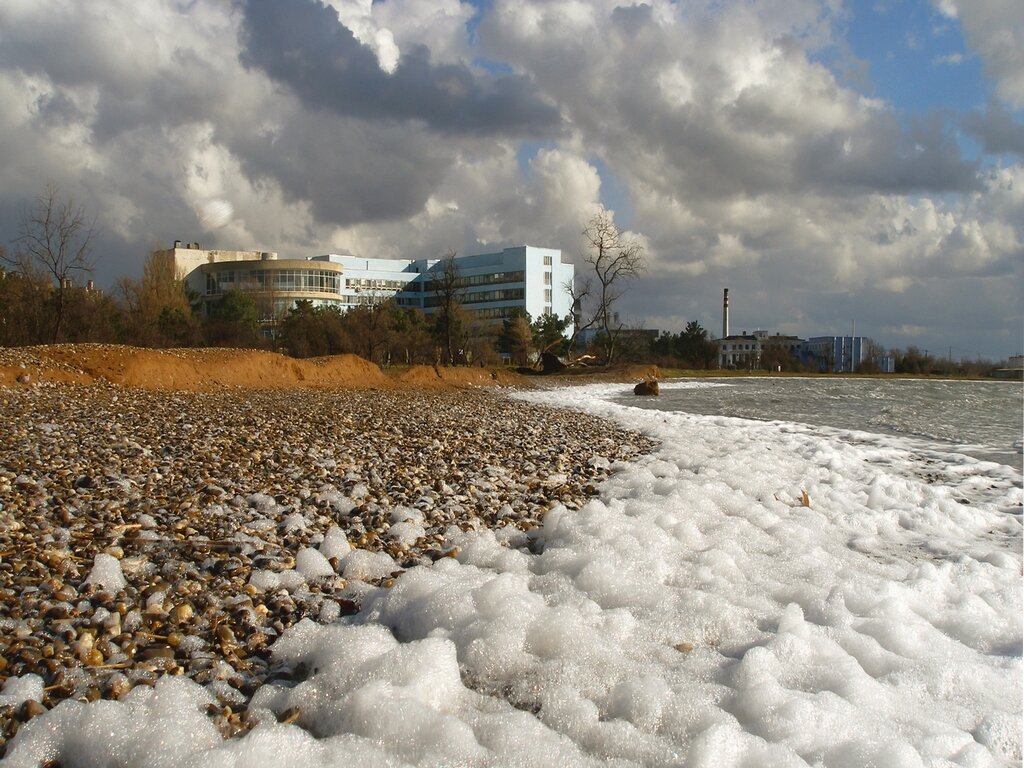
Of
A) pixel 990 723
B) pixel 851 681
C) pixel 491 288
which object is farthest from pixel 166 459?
pixel 491 288

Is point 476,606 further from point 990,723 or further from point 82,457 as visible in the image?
point 82,457

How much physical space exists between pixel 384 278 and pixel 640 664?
107m

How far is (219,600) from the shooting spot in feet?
12.0

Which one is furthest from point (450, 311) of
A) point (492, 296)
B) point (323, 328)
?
point (492, 296)

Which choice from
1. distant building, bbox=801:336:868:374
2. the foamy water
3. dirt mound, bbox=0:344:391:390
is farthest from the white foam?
distant building, bbox=801:336:868:374

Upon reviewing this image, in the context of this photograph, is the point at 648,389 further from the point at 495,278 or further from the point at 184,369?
the point at 495,278

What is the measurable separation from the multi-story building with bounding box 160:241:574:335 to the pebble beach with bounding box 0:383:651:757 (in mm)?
79855

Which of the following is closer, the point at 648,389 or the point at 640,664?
the point at 640,664

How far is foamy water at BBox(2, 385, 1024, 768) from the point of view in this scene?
255cm

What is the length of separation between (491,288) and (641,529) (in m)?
102

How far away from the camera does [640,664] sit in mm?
3211

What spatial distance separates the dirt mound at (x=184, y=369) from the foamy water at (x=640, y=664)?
1449 cm

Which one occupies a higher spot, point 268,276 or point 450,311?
point 268,276

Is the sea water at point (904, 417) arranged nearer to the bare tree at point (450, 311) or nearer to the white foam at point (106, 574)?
the white foam at point (106, 574)
